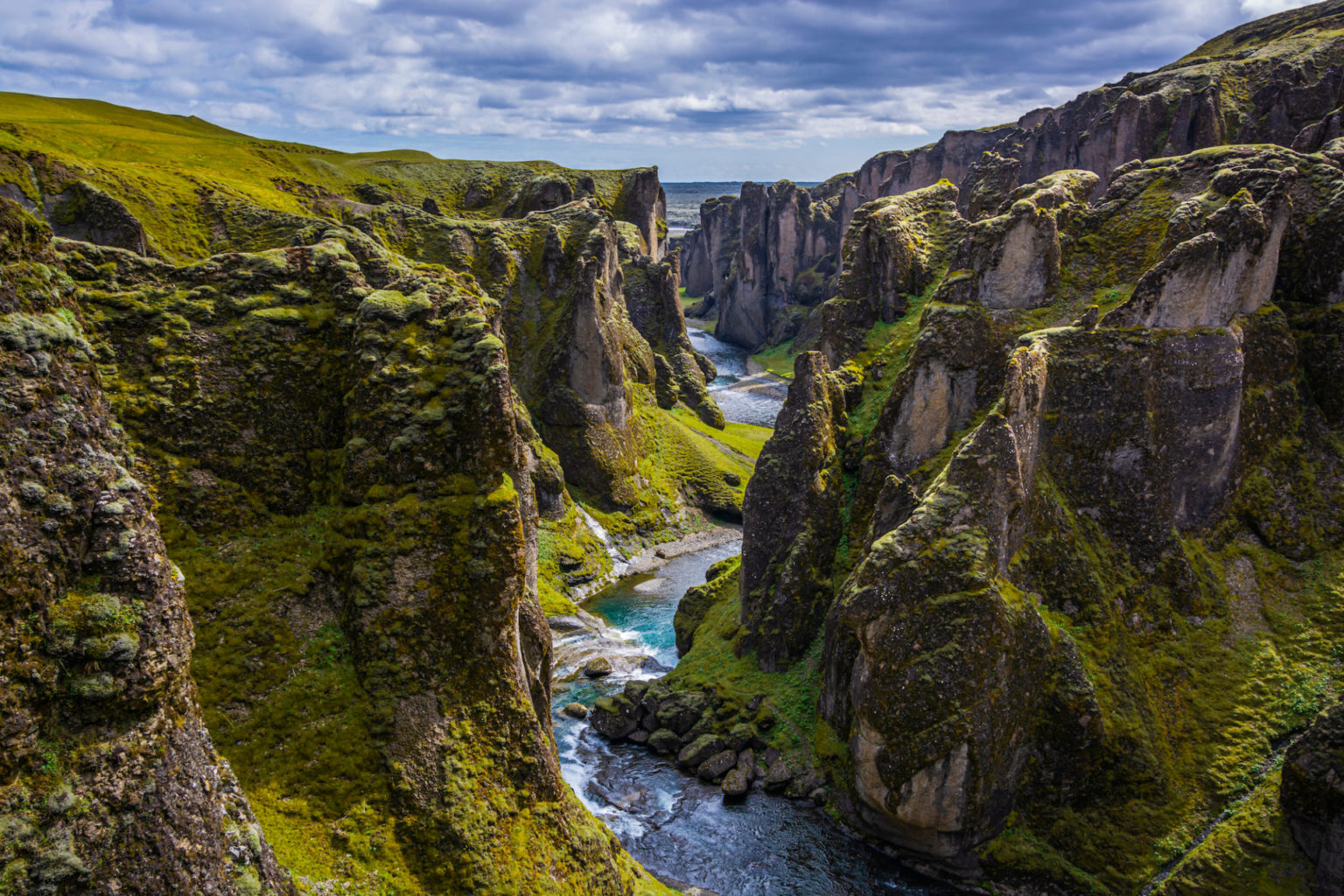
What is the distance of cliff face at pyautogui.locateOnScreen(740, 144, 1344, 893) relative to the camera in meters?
30.8

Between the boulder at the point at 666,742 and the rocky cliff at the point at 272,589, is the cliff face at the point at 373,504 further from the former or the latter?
the boulder at the point at 666,742

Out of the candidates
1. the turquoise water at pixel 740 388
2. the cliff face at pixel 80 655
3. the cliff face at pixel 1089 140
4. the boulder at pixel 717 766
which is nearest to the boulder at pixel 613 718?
the boulder at pixel 717 766

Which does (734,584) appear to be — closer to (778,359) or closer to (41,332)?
(41,332)

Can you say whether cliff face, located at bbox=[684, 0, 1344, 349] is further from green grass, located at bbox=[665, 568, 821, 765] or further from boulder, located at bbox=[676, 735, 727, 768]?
boulder, located at bbox=[676, 735, 727, 768]

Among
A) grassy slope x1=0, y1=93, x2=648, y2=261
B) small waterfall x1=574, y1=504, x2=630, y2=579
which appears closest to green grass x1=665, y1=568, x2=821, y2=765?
small waterfall x1=574, y1=504, x2=630, y2=579

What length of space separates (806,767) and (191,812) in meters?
30.7

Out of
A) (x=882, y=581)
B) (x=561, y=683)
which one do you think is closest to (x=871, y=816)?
(x=882, y=581)

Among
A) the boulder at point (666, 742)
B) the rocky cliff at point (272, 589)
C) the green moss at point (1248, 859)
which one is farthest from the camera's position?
the boulder at point (666, 742)

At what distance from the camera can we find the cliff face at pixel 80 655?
11195 millimetres

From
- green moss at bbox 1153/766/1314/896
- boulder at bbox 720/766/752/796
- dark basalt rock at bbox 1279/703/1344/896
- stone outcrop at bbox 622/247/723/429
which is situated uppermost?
stone outcrop at bbox 622/247/723/429

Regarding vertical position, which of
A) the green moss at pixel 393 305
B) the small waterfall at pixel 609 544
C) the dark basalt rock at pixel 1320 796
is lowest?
the small waterfall at pixel 609 544

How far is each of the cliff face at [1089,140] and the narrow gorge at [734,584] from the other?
22.0 meters

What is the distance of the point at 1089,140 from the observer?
344 feet

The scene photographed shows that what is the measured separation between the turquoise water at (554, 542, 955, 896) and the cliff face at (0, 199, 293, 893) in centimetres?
2404
